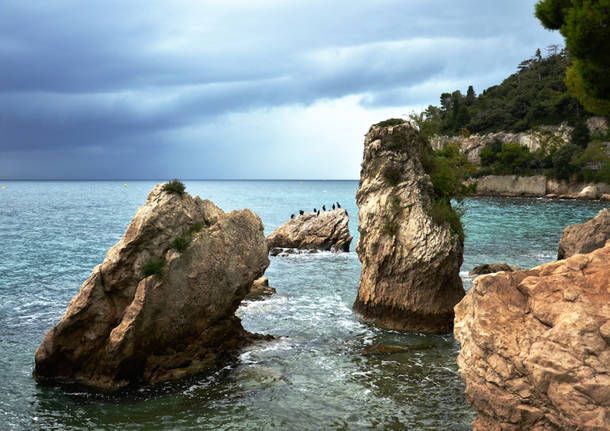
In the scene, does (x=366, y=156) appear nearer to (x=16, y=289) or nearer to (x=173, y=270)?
(x=173, y=270)

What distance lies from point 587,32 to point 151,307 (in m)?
19.6

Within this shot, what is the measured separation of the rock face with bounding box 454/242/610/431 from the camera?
641 cm

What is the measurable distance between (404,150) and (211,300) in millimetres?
10522

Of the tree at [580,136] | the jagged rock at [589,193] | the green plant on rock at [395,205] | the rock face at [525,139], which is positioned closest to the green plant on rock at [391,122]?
the green plant on rock at [395,205]

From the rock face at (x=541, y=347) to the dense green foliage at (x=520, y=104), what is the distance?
137m

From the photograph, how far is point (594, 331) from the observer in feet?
21.3

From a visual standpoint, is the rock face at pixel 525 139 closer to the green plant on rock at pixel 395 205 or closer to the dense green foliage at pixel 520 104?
the dense green foliage at pixel 520 104

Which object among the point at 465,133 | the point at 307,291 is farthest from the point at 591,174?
the point at 307,291

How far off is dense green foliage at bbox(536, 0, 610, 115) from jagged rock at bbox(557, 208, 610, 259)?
597 cm

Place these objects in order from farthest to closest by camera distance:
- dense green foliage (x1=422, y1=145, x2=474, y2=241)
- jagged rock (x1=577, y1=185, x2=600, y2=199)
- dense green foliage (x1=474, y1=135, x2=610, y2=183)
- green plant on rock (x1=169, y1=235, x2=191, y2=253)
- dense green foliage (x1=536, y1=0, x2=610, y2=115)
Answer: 1. dense green foliage (x1=474, y1=135, x2=610, y2=183)
2. jagged rock (x1=577, y1=185, x2=600, y2=199)
3. dense green foliage (x1=536, y1=0, x2=610, y2=115)
4. dense green foliage (x1=422, y1=145, x2=474, y2=241)
5. green plant on rock (x1=169, y1=235, x2=191, y2=253)

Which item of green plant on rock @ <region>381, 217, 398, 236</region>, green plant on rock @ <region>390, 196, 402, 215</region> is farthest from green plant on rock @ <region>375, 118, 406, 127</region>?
green plant on rock @ <region>381, 217, 398, 236</region>

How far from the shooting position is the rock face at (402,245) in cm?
1844

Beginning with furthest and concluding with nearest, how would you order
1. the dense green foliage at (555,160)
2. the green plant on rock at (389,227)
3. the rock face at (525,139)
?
the rock face at (525,139), the dense green foliage at (555,160), the green plant on rock at (389,227)

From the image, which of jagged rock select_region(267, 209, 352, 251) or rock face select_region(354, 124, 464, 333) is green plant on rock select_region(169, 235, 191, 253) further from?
jagged rock select_region(267, 209, 352, 251)
